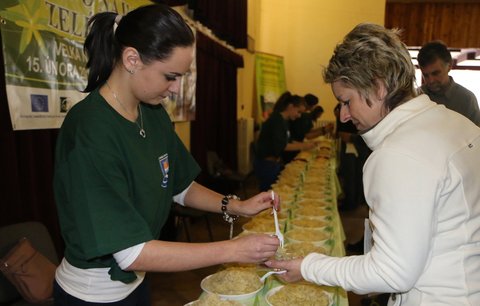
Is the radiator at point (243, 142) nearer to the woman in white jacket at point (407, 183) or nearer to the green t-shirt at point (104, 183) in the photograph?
the green t-shirt at point (104, 183)

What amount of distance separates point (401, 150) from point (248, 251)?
46 centimetres

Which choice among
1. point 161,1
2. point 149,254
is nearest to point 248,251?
point 149,254

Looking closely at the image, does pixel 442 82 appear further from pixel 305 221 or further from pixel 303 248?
pixel 303 248

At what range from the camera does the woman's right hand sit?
1.01m

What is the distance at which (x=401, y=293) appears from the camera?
0.94 m

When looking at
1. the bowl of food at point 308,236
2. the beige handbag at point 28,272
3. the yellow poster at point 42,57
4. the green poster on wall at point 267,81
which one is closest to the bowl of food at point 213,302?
the bowl of food at point 308,236

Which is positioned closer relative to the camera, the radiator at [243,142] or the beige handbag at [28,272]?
the beige handbag at [28,272]

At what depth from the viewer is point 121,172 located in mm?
931

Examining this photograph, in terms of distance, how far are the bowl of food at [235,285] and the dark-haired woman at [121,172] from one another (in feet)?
0.97

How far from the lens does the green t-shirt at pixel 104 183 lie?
→ 0.87 m

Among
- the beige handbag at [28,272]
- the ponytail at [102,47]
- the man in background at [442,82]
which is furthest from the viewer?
the man in background at [442,82]

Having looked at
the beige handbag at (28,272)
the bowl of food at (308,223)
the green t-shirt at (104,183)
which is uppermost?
the green t-shirt at (104,183)

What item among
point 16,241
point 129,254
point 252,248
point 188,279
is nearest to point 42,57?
point 16,241

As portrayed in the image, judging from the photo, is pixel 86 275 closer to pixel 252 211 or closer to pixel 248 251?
pixel 248 251
